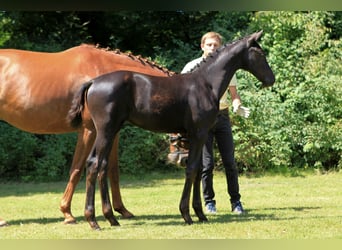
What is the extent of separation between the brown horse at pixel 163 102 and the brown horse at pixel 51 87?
20.9 inches

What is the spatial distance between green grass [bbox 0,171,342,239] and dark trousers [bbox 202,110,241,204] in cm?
32

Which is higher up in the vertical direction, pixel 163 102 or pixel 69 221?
pixel 163 102

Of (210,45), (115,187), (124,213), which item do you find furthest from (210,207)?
(210,45)

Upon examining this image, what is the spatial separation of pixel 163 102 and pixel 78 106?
878mm

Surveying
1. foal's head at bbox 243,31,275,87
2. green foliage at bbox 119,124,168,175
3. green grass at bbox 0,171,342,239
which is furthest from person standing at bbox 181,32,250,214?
green foliage at bbox 119,124,168,175

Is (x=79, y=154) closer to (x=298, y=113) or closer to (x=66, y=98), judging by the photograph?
(x=66, y=98)

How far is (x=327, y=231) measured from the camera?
4742mm

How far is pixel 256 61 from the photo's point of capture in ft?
17.3

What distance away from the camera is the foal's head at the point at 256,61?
17.2ft

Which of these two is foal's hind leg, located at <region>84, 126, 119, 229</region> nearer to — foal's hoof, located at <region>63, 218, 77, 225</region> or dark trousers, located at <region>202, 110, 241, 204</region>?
foal's hoof, located at <region>63, 218, 77, 225</region>

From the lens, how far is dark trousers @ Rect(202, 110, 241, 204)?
6164 mm

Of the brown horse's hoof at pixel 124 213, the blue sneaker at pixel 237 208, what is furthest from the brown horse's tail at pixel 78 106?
the blue sneaker at pixel 237 208

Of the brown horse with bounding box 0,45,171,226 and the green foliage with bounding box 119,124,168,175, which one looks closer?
the brown horse with bounding box 0,45,171,226

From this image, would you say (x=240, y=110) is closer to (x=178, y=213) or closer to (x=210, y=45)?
(x=210, y=45)
